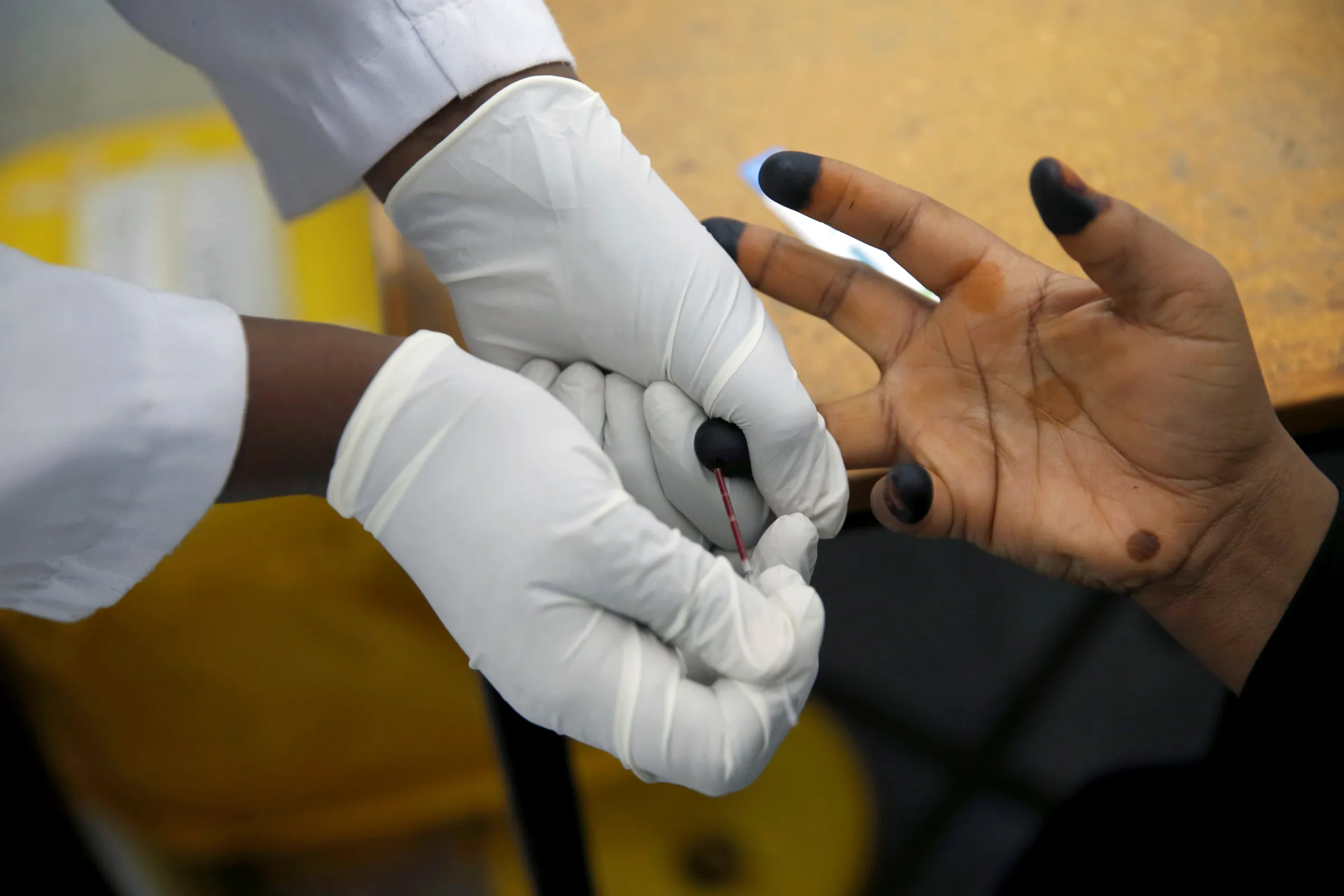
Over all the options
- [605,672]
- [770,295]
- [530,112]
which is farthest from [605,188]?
[605,672]

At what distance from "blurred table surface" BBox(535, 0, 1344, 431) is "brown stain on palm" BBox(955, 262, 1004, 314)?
10 cm

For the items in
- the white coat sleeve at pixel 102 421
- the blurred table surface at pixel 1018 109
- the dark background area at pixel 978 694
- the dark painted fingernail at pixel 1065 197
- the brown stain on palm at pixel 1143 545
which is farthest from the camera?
the dark background area at pixel 978 694

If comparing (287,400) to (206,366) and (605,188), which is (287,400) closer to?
(206,366)

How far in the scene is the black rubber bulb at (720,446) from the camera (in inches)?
24.7

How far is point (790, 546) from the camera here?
0.64 meters

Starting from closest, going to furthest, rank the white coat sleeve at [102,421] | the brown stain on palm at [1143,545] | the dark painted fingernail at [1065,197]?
the white coat sleeve at [102,421], the dark painted fingernail at [1065,197], the brown stain on palm at [1143,545]

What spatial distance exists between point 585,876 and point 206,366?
2.05 feet

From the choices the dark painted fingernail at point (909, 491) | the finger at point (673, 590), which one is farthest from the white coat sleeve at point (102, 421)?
the dark painted fingernail at point (909, 491)

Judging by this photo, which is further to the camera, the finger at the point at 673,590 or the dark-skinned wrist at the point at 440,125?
the dark-skinned wrist at the point at 440,125

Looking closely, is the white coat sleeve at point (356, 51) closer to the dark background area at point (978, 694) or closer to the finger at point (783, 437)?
the finger at point (783, 437)

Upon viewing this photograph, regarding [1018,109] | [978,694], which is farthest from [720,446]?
[978,694]

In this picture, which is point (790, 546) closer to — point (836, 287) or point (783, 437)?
point (783, 437)

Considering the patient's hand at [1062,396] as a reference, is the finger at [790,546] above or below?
below

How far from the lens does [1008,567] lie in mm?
1393
